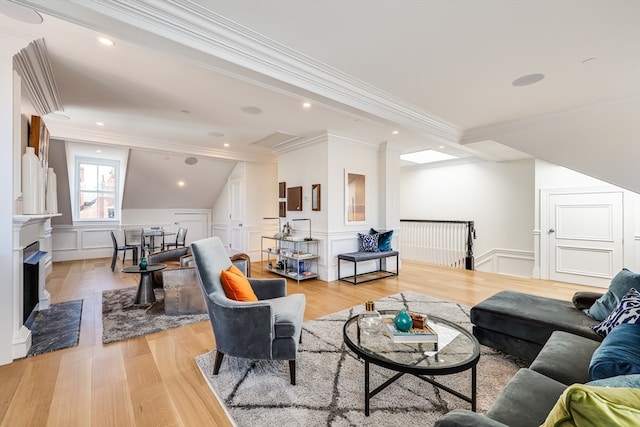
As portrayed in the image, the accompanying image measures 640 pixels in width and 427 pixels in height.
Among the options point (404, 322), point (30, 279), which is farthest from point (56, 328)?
point (404, 322)

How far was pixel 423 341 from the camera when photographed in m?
1.78

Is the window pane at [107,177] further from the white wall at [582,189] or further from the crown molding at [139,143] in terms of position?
the white wall at [582,189]

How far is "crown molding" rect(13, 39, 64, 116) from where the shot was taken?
239cm

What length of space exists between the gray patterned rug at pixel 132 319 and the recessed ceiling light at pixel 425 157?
216 inches

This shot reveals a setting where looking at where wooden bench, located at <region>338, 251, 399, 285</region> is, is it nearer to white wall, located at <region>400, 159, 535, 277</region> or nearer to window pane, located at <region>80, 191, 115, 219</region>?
white wall, located at <region>400, 159, 535, 277</region>

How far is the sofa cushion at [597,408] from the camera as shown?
2.06 feet

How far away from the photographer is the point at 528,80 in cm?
289

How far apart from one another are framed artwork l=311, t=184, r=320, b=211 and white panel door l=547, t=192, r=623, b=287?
14.1 ft

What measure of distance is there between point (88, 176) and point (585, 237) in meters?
10.8

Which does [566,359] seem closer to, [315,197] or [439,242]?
[315,197]

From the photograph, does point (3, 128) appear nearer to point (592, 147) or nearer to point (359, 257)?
point (359, 257)

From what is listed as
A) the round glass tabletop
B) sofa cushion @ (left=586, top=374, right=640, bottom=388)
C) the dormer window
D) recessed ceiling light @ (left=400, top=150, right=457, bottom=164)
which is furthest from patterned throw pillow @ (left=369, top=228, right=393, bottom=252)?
the dormer window

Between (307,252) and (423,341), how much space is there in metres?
3.52

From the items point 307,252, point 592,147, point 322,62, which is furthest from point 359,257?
point 592,147
